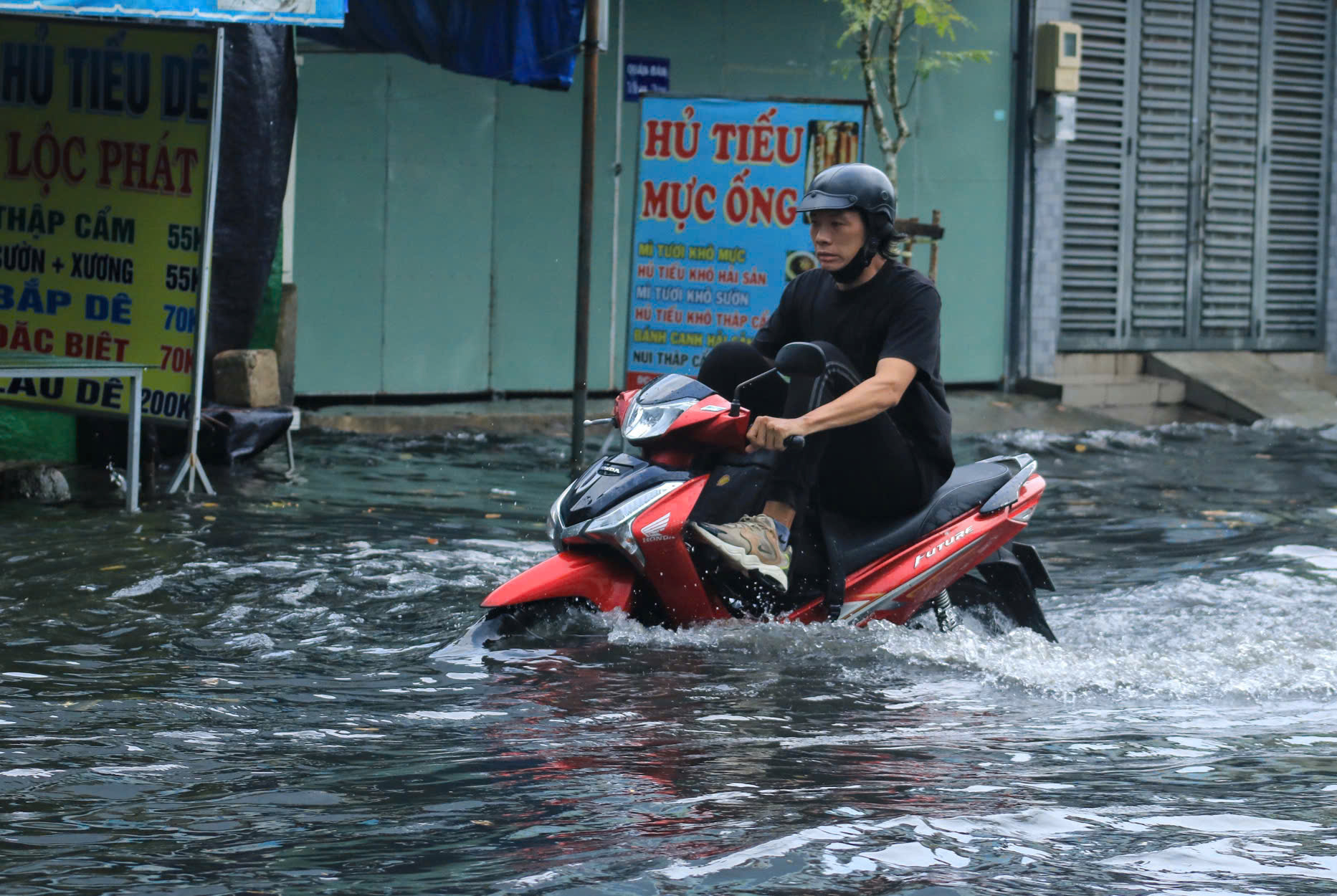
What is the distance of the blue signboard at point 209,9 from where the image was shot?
6.75 metres

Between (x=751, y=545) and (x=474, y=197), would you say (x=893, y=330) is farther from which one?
(x=474, y=197)

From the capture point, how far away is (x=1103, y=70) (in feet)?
52.5

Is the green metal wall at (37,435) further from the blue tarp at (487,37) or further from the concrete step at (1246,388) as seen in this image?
the concrete step at (1246,388)

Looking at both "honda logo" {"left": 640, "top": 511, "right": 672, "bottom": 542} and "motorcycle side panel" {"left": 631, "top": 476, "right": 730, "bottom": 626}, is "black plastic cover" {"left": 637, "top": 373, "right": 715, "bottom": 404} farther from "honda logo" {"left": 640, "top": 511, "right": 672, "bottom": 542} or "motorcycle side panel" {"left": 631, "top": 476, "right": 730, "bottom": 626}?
"honda logo" {"left": 640, "top": 511, "right": 672, "bottom": 542}

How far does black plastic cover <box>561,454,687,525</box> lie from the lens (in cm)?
507

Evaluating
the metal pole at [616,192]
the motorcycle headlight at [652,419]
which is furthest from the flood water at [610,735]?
the metal pole at [616,192]

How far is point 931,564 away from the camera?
545cm

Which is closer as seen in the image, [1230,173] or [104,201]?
[104,201]

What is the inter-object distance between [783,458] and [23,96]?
18.1 ft

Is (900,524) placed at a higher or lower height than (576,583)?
higher

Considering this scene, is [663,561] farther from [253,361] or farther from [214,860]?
[253,361]

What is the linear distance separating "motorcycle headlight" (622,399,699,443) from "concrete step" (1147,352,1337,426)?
11.3 metres

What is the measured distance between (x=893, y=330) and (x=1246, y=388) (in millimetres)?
11561

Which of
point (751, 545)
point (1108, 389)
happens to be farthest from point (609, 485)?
point (1108, 389)
